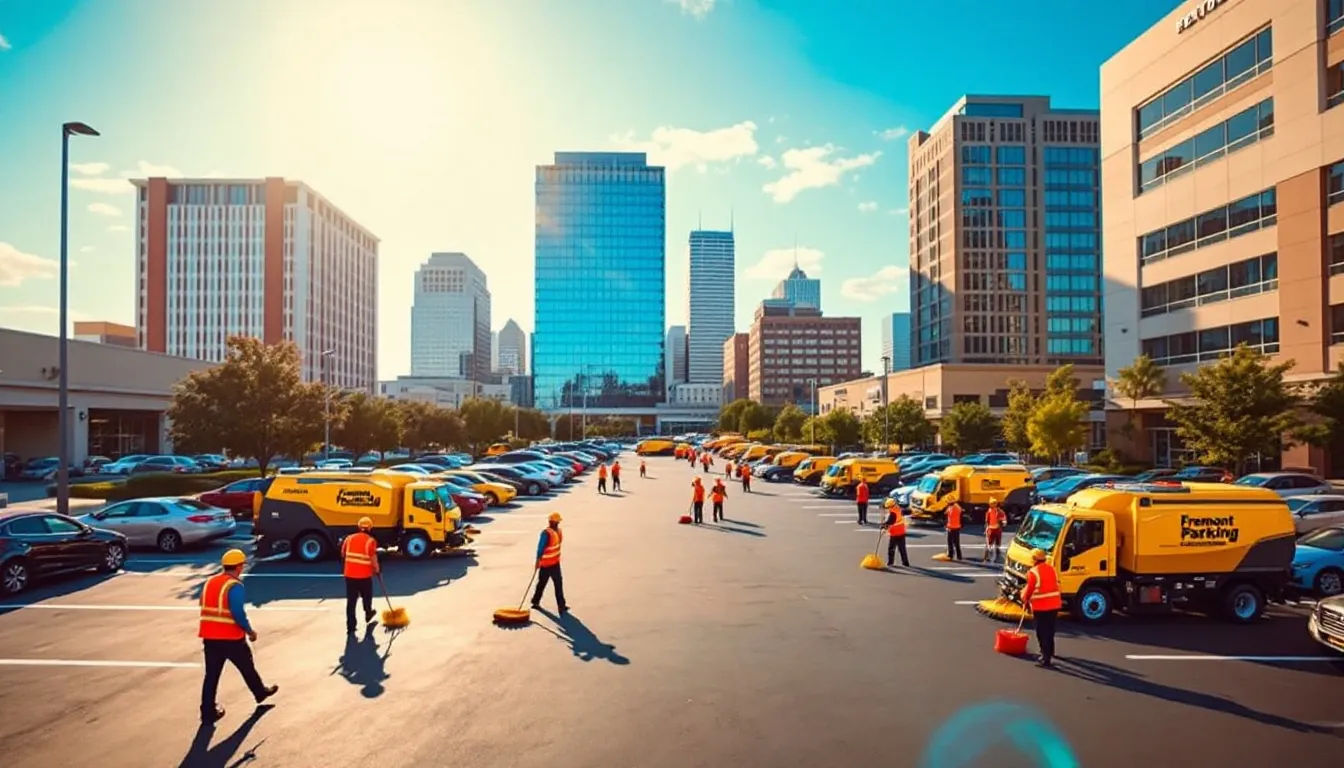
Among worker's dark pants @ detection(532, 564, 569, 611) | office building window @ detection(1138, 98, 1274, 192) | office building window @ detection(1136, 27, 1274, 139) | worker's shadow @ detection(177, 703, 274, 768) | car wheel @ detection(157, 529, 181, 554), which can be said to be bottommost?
car wheel @ detection(157, 529, 181, 554)

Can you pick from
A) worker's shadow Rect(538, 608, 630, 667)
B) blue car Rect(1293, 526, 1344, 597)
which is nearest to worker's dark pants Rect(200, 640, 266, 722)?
worker's shadow Rect(538, 608, 630, 667)

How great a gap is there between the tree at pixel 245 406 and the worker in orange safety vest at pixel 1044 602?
2895 cm

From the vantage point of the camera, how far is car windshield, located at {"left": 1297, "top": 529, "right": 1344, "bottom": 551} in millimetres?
15211

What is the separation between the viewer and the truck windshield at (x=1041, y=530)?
43.3 ft

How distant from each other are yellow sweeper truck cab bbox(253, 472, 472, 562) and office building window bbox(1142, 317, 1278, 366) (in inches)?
1368

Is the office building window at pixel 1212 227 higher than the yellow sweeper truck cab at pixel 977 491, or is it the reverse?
the office building window at pixel 1212 227

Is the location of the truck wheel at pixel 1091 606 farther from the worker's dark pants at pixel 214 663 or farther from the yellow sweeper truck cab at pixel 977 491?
the worker's dark pants at pixel 214 663

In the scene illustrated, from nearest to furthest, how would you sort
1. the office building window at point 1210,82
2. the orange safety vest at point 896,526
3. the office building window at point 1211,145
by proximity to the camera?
the orange safety vest at point 896,526 < the office building window at point 1211,145 < the office building window at point 1210,82

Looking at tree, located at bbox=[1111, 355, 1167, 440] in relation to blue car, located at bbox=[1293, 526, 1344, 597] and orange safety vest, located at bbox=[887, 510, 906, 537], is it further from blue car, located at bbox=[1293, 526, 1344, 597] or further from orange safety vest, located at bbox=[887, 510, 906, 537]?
orange safety vest, located at bbox=[887, 510, 906, 537]

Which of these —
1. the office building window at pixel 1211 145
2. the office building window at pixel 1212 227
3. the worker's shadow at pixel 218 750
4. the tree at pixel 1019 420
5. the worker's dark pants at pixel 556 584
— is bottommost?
the worker's shadow at pixel 218 750

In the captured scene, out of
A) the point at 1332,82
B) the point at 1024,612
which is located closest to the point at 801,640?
the point at 1024,612

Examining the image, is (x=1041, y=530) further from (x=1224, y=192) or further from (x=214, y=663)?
(x=1224, y=192)

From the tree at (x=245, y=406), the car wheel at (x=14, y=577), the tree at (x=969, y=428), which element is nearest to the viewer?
the car wheel at (x=14, y=577)

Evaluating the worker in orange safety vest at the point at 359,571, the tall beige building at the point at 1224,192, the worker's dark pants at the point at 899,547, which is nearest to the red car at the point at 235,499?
the worker in orange safety vest at the point at 359,571
